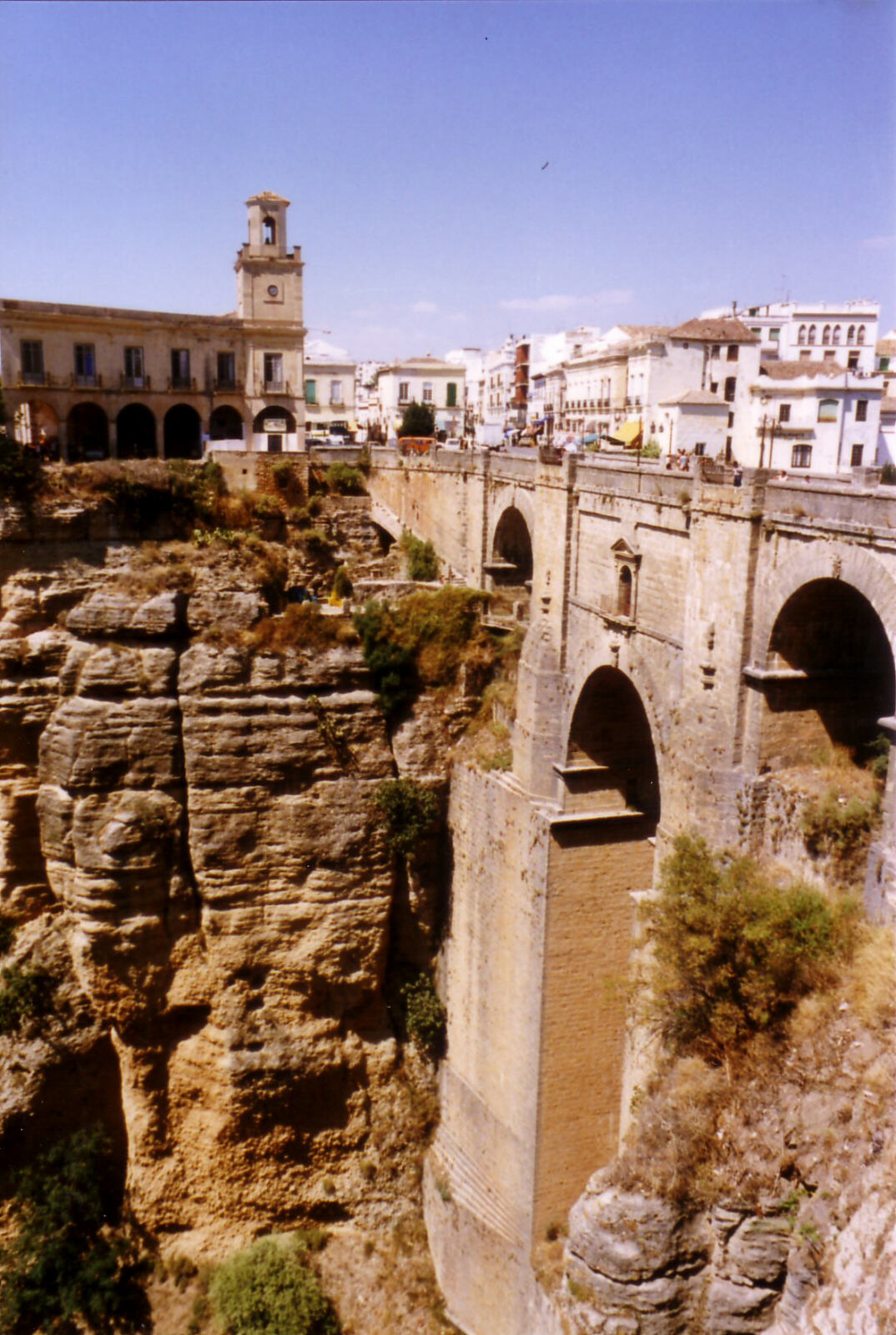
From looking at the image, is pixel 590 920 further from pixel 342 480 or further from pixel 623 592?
pixel 342 480

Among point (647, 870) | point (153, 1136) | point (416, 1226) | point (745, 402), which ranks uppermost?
point (745, 402)

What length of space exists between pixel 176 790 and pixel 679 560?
36.5 ft

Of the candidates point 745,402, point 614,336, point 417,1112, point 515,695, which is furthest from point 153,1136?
point 614,336

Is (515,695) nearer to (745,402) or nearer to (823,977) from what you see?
(823,977)

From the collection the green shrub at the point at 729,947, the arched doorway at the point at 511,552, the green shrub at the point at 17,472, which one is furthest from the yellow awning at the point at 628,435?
the green shrub at the point at 729,947

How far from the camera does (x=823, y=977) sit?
11234mm

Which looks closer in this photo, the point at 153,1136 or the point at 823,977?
the point at 823,977

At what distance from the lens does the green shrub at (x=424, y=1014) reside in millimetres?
21688

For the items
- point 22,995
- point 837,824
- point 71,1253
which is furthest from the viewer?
point 22,995

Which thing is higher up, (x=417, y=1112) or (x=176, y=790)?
(x=176, y=790)

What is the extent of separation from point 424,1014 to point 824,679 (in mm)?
12001

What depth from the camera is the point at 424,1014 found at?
2169 centimetres

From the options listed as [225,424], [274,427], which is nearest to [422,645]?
[274,427]

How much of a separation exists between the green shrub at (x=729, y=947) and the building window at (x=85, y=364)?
70.7ft
